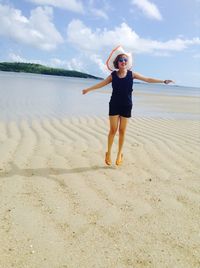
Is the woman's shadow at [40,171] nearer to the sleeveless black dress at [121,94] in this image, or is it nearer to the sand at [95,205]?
the sand at [95,205]

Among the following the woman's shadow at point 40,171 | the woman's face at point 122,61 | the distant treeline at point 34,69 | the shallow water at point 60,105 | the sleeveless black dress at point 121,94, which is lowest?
the distant treeline at point 34,69

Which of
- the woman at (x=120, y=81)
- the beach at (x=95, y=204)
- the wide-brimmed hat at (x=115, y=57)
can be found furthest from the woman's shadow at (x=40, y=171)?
the wide-brimmed hat at (x=115, y=57)

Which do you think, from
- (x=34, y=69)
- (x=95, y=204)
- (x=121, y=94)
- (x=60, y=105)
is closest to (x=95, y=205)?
(x=95, y=204)

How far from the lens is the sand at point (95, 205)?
3115mm

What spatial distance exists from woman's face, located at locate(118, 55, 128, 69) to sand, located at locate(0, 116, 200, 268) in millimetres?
1622

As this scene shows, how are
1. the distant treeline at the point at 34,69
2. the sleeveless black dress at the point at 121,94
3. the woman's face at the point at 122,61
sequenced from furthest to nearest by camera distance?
the distant treeline at the point at 34,69 → the sleeveless black dress at the point at 121,94 → the woman's face at the point at 122,61

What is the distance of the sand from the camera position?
3.12 metres

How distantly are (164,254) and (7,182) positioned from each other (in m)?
2.40

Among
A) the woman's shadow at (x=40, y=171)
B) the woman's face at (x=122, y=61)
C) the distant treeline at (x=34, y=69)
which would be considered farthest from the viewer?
the distant treeline at (x=34, y=69)

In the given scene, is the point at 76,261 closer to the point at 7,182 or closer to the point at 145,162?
the point at 7,182

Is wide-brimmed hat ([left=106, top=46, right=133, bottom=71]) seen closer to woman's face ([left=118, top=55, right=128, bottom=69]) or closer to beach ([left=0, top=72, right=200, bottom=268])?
woman's face ([left=118, top=55, right=128, bottom=69])

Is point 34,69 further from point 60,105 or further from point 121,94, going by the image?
point 121,94

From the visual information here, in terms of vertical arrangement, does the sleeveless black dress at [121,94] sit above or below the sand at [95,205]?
above

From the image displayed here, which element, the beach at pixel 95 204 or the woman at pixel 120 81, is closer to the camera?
the beach at pixel 95 204
